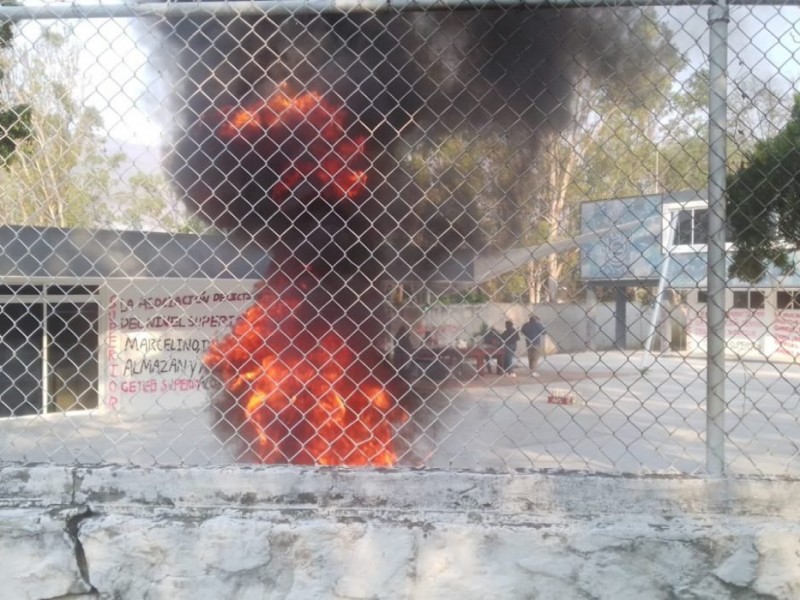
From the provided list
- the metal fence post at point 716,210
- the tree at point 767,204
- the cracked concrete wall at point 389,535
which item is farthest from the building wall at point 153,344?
the metal fence post at point 716,210

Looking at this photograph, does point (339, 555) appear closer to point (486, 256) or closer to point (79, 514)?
point (79, 514)

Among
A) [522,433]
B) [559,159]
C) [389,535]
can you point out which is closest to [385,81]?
[559,159]

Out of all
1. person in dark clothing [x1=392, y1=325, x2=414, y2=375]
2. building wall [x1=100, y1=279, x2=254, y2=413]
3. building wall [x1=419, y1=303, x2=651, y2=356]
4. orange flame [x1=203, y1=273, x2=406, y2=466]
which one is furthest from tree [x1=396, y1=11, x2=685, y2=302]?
building wall [x1=100, y1=279, x2=254, y2=413]

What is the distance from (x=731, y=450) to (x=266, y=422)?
5.34 metres

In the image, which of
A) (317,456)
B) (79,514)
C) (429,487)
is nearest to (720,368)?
(429,487)

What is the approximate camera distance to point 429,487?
2314 millimetres

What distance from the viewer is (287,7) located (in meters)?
2.46

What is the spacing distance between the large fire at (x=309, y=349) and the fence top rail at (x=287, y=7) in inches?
54.6

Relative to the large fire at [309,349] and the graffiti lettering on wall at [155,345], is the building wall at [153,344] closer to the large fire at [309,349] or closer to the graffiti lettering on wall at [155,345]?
the graffiti lettering on wall at [155,345]

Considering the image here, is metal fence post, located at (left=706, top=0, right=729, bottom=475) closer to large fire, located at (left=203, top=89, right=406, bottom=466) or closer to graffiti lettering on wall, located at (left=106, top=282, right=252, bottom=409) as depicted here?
large fire, located at (left=203, top=89, right=406, bottom=466)

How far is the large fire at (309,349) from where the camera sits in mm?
4125

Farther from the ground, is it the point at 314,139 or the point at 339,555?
the point at 314,139

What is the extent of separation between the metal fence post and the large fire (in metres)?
2.07

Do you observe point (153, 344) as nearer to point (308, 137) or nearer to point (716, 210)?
point (308, 137)
